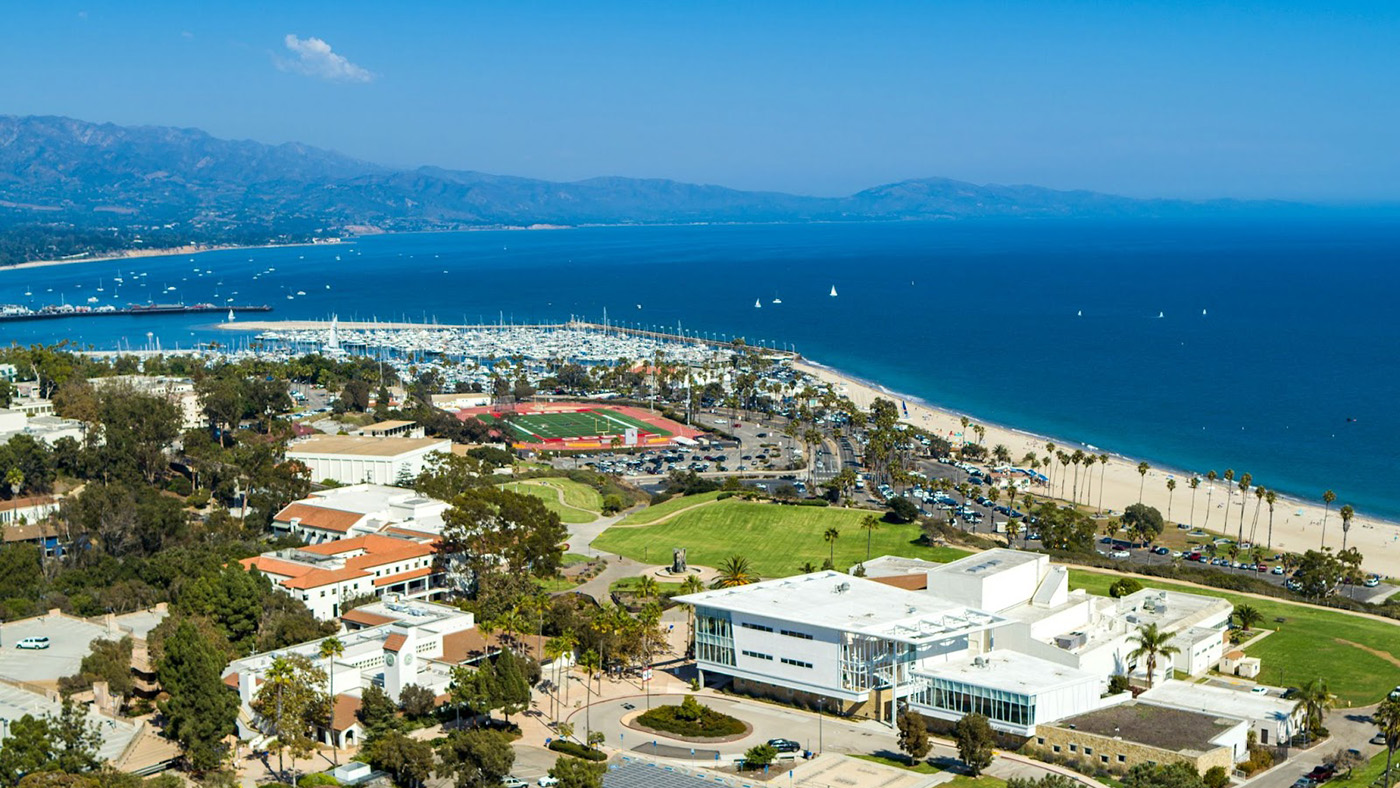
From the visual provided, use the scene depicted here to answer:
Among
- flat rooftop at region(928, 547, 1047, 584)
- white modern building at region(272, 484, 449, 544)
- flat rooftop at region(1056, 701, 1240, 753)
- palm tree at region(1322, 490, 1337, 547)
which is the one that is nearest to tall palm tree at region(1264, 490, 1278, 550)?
palm tree at region(1322, 490, 1337, 547)

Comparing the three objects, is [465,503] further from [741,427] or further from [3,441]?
[741,427]

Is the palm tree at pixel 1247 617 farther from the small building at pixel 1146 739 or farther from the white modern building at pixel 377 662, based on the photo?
the white modern building at pixel 377 662

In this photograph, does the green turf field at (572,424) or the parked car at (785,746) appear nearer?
the parked car at (785,746)

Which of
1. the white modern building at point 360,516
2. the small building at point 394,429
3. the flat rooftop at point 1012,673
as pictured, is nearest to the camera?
the flat rooftop at point 1012,673

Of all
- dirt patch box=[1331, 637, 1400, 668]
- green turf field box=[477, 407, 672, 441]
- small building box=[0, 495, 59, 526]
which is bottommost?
→ green turf field box=[477, 407, 672, 441]

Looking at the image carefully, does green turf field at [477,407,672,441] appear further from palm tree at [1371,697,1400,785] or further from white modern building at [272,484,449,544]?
palm tree at [1371,697,1400,785]

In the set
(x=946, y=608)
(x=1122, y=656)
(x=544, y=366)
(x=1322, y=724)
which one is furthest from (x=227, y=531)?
(x=544, y=366)

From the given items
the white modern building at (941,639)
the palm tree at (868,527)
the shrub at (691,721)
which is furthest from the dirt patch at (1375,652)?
the shrub at (691,721)
